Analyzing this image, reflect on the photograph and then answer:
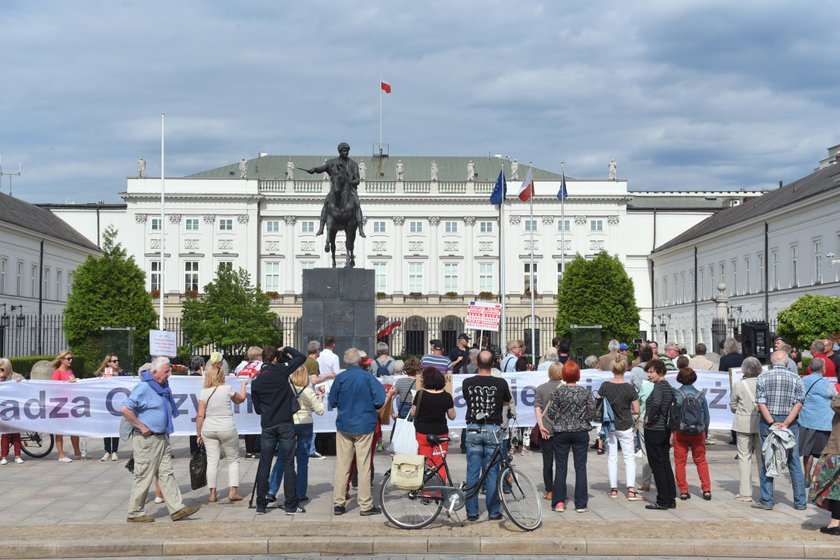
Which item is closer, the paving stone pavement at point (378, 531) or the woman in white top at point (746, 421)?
the paving stone pavement at point (378, 531)

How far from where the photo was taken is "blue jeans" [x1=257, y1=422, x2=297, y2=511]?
12.1 metres

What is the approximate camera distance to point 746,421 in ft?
43.1

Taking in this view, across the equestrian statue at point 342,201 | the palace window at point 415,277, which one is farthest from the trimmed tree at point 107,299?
the palace window at point 415,277

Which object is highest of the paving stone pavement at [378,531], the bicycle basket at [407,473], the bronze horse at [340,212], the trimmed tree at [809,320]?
the bronze horse at [340,212]

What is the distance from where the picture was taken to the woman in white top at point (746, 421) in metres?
13.1

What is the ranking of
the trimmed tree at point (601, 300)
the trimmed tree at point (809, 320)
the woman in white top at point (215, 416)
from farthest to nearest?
the trimmed tree at point (601, 300) < the trimmed tree at point (809, 320) < the woman in white top at point (215, 416)

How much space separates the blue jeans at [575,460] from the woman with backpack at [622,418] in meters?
1.05

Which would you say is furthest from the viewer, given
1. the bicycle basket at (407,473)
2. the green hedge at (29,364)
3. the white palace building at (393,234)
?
the white palace building at (393,234)

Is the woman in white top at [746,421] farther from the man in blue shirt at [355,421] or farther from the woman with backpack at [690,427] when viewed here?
the man in blue shirt at [355,421]

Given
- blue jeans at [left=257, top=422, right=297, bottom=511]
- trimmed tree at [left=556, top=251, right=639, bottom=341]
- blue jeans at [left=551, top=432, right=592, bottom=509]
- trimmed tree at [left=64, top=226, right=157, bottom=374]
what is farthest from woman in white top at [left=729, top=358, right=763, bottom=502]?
trimmed tree at [left=556, top=251, right=639, bottom=341]

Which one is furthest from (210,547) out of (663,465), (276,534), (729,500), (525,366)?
(525,366)

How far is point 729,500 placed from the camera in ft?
43.7

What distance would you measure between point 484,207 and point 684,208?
18680mm

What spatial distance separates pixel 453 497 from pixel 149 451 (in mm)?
3640
